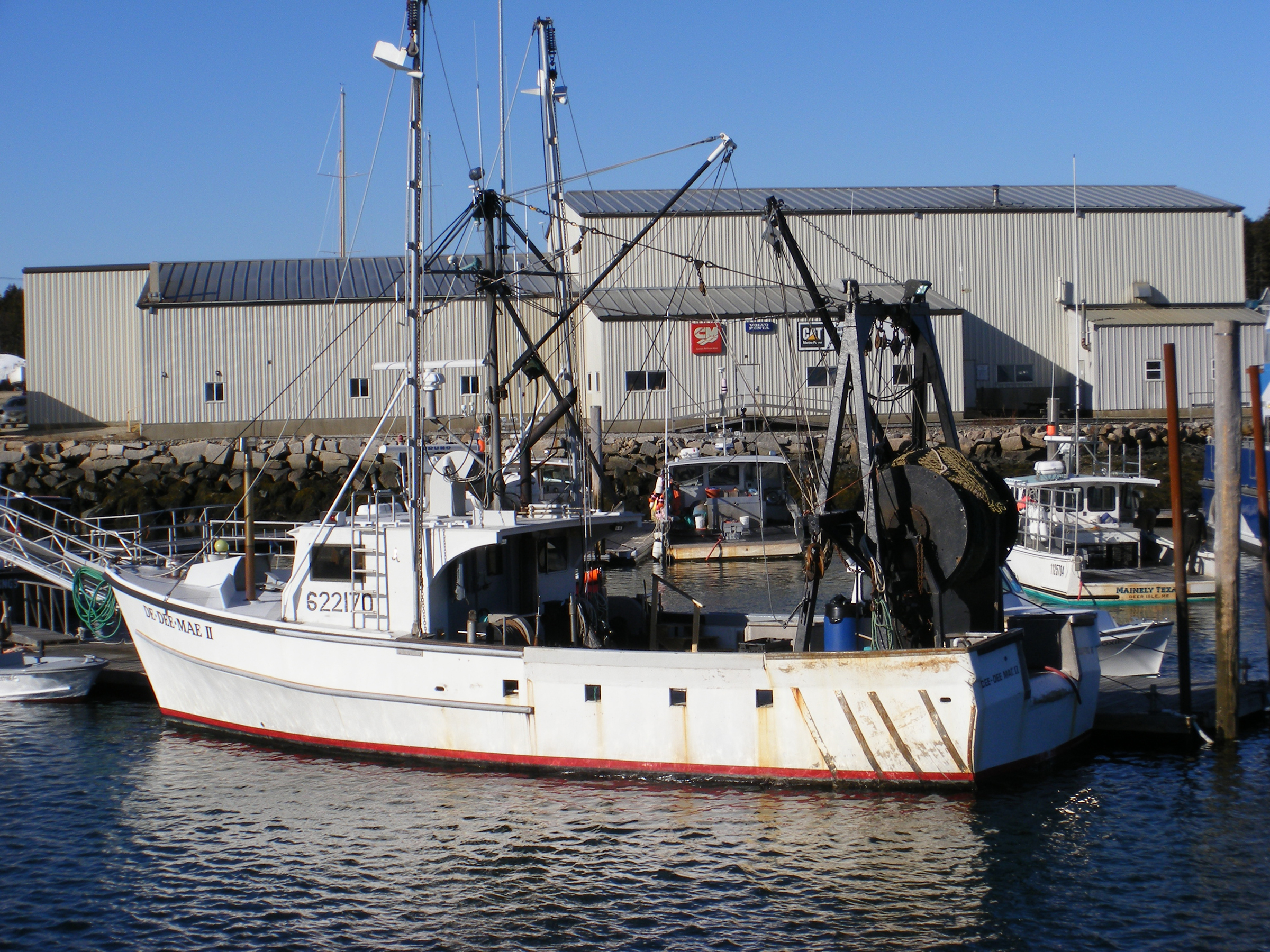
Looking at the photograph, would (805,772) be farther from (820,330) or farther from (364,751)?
(820,330)

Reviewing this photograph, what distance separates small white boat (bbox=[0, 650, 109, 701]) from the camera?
16.9 metres

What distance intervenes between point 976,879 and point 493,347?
358 inches

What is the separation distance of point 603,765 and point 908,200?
1540 inches

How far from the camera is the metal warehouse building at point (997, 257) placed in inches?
1731

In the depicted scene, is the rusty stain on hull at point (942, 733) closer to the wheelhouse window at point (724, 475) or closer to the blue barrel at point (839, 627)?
the blue barrel at point (839, 627)

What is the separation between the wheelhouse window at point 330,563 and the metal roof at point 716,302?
2516 cm

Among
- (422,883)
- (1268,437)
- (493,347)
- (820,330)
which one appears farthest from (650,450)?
(422,883)

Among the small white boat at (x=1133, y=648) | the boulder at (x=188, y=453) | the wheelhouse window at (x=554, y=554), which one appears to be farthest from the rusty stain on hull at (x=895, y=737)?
the boulder at (x=188, y=453)

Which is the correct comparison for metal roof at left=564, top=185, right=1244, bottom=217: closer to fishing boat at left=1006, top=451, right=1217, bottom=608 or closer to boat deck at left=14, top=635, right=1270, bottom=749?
fishing boat at left=1006, top=451, right=1217, bottom=608

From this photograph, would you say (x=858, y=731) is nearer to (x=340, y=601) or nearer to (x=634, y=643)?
(x=634, y=643)

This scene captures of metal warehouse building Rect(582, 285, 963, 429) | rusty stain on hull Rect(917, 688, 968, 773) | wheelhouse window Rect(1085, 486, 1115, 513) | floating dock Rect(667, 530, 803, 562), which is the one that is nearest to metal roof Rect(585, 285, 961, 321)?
metal warehouse building Rect(582, 285, 963, 429)

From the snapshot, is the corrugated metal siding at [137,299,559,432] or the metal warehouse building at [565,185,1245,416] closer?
the corrugated metal siding at [137,299,559,432]

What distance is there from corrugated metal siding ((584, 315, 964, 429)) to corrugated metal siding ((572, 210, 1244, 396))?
411 centimetres

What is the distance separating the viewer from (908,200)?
47344 mm
